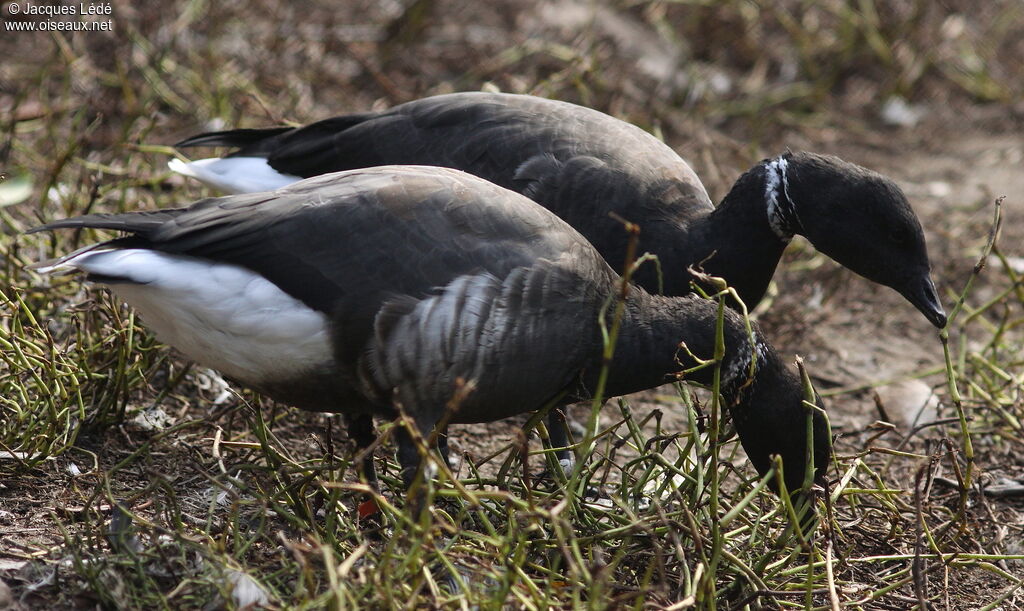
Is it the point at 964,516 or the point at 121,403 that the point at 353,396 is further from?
the point at 964,516

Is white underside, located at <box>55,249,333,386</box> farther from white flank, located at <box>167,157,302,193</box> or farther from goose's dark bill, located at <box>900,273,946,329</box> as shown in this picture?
goose's dark bill, located at <box>900,273,946,329</box>

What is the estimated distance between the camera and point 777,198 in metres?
4.65

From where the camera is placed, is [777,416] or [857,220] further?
[857,220]

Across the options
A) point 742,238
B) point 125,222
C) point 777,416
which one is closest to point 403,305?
point 125,222

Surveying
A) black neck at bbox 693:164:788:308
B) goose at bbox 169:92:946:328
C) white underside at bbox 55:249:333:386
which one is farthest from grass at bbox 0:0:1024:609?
black neck at bbox 693:164:788:308

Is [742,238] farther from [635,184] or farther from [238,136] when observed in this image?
[238,136]

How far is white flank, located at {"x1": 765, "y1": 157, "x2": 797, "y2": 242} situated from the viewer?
15.2ft

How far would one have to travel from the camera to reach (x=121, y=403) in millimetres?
4387

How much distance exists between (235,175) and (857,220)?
2636 millimetres

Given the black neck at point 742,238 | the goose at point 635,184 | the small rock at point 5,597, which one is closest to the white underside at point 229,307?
the small rock at point 5,597

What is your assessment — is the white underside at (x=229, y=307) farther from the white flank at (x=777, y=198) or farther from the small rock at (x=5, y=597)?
the white flank at (x=777, y=198)

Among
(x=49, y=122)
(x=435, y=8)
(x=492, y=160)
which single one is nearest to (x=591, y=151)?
(x=492, y=160)

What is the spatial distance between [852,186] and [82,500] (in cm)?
304

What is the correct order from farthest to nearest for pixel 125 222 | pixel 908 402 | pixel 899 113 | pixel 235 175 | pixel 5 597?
1. pixel 899 113
2. pixel 908 402
3. pixel 235 175
4. pixel 125 222
5. pixel 5 597
